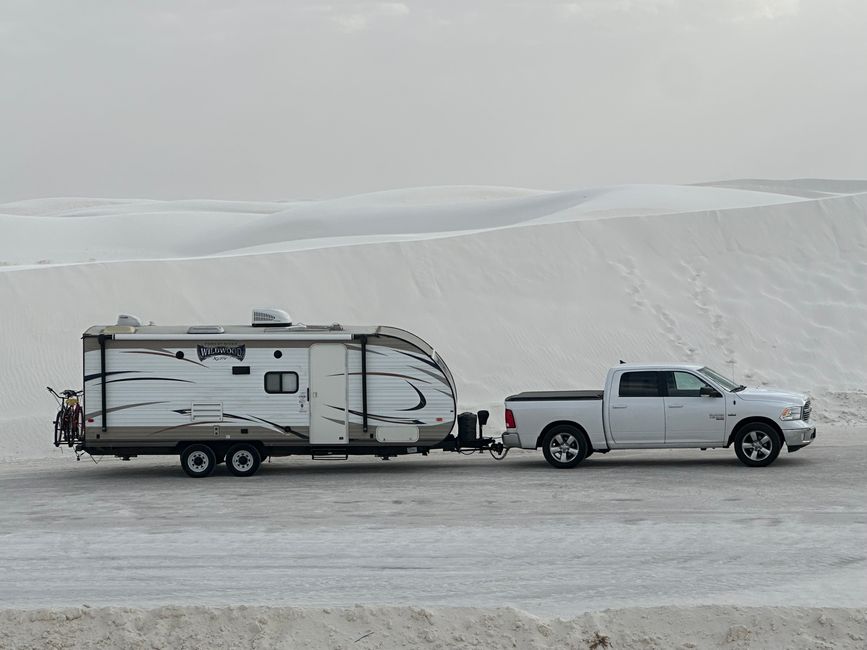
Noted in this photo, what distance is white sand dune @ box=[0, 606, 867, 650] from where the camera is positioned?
28.7 feet

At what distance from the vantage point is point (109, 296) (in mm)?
30422

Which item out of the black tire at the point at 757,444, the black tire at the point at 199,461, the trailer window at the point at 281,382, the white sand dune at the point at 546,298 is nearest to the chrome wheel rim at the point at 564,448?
the black tire at the point at 757,444

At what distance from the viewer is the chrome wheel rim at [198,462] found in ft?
59.3

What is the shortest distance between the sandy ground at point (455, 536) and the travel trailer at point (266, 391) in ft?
2.27

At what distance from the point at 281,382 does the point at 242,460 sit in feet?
4.86

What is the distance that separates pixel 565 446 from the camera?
17.9 metres

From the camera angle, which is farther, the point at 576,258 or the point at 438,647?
the point at 576,258

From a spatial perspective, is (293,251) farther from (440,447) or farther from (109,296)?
(440,447)

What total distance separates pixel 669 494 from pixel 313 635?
24.1ft

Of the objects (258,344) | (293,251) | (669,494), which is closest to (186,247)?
(293,251)

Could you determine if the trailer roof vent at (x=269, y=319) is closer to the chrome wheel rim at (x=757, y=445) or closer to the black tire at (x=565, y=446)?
the black tire at (x=565, y=446)

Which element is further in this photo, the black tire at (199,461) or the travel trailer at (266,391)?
the black tire at (199,461)

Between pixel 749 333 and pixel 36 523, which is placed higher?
pixel 749 333

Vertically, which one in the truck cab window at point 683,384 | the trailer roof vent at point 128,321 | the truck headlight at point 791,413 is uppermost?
the trailer roof vent at point 128,321
